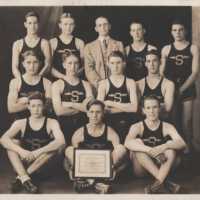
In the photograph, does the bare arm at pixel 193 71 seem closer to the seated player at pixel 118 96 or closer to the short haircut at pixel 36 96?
the seated player at pixel 118 96

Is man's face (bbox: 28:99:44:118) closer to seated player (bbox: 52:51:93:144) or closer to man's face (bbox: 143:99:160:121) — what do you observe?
seated player (bbox: 52:51:93:144)

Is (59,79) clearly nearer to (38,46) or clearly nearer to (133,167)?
(38,46)

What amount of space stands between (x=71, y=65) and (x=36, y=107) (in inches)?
5.8

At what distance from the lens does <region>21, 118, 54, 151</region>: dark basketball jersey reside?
3.41 ft

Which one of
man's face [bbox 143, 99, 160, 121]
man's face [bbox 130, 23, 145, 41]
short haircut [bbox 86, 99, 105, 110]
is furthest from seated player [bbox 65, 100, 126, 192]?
man's face [bbox 130, 23, 145, 41]

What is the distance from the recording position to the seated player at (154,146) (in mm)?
1020

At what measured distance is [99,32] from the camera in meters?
1.06

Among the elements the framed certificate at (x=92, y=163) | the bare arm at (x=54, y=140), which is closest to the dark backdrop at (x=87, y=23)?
the bare arm at (x=54, y=140)

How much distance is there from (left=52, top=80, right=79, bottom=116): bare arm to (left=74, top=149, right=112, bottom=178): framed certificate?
0.34 feet

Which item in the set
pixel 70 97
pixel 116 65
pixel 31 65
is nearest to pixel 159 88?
pixel 116 65

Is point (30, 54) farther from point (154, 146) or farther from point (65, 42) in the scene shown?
point (154, 146)

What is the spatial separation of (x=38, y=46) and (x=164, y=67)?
346 mm

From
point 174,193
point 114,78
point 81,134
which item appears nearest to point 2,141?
point 81,134

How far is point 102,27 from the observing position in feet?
3.49
